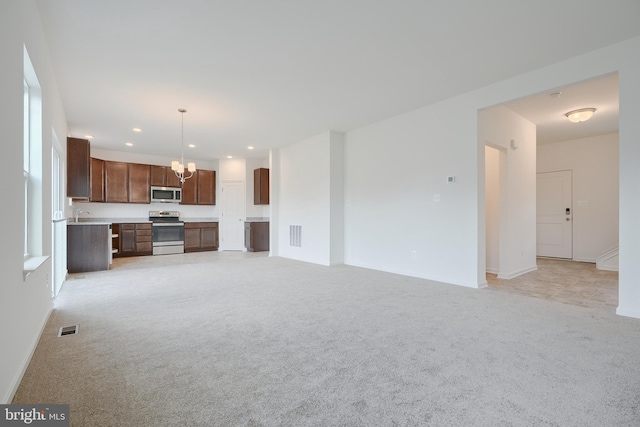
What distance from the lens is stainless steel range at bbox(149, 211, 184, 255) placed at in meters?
7.92

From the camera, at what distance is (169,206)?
28.4 ft

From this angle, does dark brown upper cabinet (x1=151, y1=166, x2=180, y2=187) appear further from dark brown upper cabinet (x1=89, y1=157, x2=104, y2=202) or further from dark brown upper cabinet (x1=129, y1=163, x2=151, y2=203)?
dark brown upper cabinet (x1=89, y1=157, x2=104, y2=202)

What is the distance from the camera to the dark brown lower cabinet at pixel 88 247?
529cm

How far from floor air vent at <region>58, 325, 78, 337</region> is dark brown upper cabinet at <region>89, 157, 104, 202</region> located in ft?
18.6

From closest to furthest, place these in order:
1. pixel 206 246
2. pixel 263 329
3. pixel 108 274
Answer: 1. pixel 263 329
2. pixel 108 274
3. pixel 206 246

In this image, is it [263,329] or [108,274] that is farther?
[108,274]

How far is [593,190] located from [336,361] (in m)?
7.37

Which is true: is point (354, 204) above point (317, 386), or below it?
above

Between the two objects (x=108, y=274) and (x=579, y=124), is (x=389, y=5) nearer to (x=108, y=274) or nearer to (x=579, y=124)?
(x=579, y=124)

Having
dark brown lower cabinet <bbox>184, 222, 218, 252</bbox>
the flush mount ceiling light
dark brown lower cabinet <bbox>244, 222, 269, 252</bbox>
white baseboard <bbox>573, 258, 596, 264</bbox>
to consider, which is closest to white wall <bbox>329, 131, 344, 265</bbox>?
dark brown lower cabinet <bbox>244, 222, 269, 252</bbox>

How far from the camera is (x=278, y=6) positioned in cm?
247

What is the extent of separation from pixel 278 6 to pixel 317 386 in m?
2.79

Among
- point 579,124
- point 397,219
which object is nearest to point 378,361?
point 397,219

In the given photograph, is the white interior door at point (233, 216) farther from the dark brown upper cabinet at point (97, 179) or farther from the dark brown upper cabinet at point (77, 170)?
the dark brown upper cabinet at point (77, 170)
